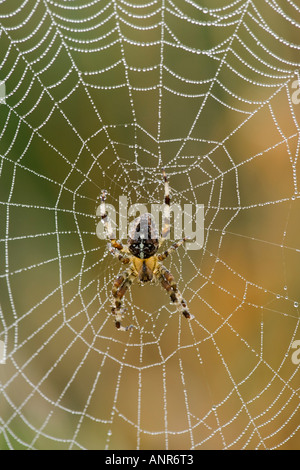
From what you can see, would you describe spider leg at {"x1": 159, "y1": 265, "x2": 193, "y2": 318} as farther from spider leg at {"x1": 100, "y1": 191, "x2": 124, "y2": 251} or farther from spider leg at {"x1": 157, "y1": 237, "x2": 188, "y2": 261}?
spider leg at {"x1": 100, "y1": 191, "x2": 124, "y2": 251}

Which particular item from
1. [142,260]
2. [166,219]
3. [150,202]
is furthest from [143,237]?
[150,202]

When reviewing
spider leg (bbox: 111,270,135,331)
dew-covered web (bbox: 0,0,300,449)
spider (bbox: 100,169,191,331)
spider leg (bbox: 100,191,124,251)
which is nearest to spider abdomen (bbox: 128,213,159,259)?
spider (bbox: 100,169,191,331)

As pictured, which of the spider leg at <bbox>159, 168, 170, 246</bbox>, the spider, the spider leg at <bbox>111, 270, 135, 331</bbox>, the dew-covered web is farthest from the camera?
the spider leg at <bbox>111, 270, 135, 331</bbox>

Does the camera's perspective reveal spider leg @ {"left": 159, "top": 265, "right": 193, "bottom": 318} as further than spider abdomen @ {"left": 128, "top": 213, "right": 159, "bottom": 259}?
Yes

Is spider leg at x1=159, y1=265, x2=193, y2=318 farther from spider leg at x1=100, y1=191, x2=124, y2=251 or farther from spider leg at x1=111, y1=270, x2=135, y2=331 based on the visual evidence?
spider leg at x1=100, y1=191, x2=124, y2=251

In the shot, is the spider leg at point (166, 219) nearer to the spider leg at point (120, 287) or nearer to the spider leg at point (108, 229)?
the spider leg at point (108, 229)

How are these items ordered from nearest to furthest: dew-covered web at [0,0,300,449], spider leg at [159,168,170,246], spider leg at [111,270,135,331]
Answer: spider leg at [159,168,170,246] < dew-covered web at [0,0,300,449] < spider leg at [111,270,135,331]

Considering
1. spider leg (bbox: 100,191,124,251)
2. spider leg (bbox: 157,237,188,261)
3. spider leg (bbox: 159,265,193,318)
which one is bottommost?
spider leg (bbox: 159,265,193,318)

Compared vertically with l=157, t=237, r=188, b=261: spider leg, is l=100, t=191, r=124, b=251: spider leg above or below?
above
